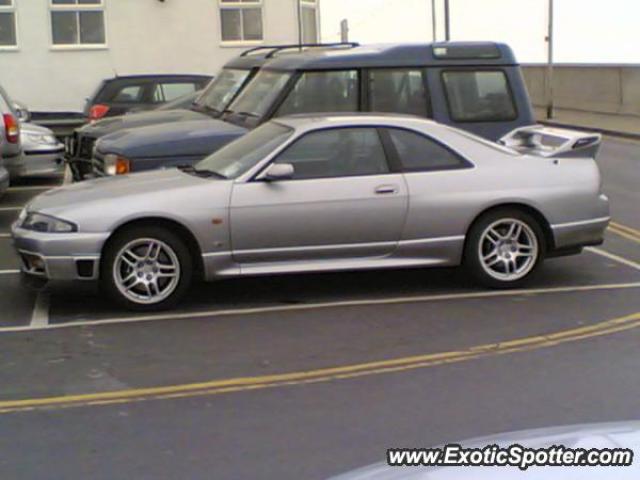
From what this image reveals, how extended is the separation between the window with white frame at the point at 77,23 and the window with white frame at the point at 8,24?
0.83 metres

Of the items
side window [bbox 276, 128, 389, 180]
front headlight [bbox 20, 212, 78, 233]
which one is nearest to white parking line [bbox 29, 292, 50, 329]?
front headlight [bbox 20, 212, 78, 233]

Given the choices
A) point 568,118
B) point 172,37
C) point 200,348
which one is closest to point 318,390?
point 200,348

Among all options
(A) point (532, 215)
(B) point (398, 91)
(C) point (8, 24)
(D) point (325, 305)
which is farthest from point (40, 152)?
(C) point (8, 24)

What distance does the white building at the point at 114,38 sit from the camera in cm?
2200

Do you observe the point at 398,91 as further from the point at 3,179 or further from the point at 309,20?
the point at 309,20

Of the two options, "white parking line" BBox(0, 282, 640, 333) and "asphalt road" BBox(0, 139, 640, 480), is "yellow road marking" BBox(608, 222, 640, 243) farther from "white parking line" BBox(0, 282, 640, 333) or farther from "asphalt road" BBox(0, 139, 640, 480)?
"white parking line" BBox(0, 282, 640, 333)

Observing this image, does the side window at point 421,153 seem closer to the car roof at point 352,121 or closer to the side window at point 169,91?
the car roof at point 352,121

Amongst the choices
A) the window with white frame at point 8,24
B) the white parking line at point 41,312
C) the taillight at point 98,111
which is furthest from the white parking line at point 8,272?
the window with white frame at point 8,24

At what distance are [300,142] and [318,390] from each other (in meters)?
2.72

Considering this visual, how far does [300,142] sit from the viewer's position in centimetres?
783

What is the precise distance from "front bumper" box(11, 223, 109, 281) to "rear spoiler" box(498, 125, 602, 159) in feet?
12.7

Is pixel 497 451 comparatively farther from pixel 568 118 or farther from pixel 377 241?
pixel 568 118

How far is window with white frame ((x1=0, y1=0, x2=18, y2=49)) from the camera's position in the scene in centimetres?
2166

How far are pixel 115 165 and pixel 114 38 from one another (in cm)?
1375
